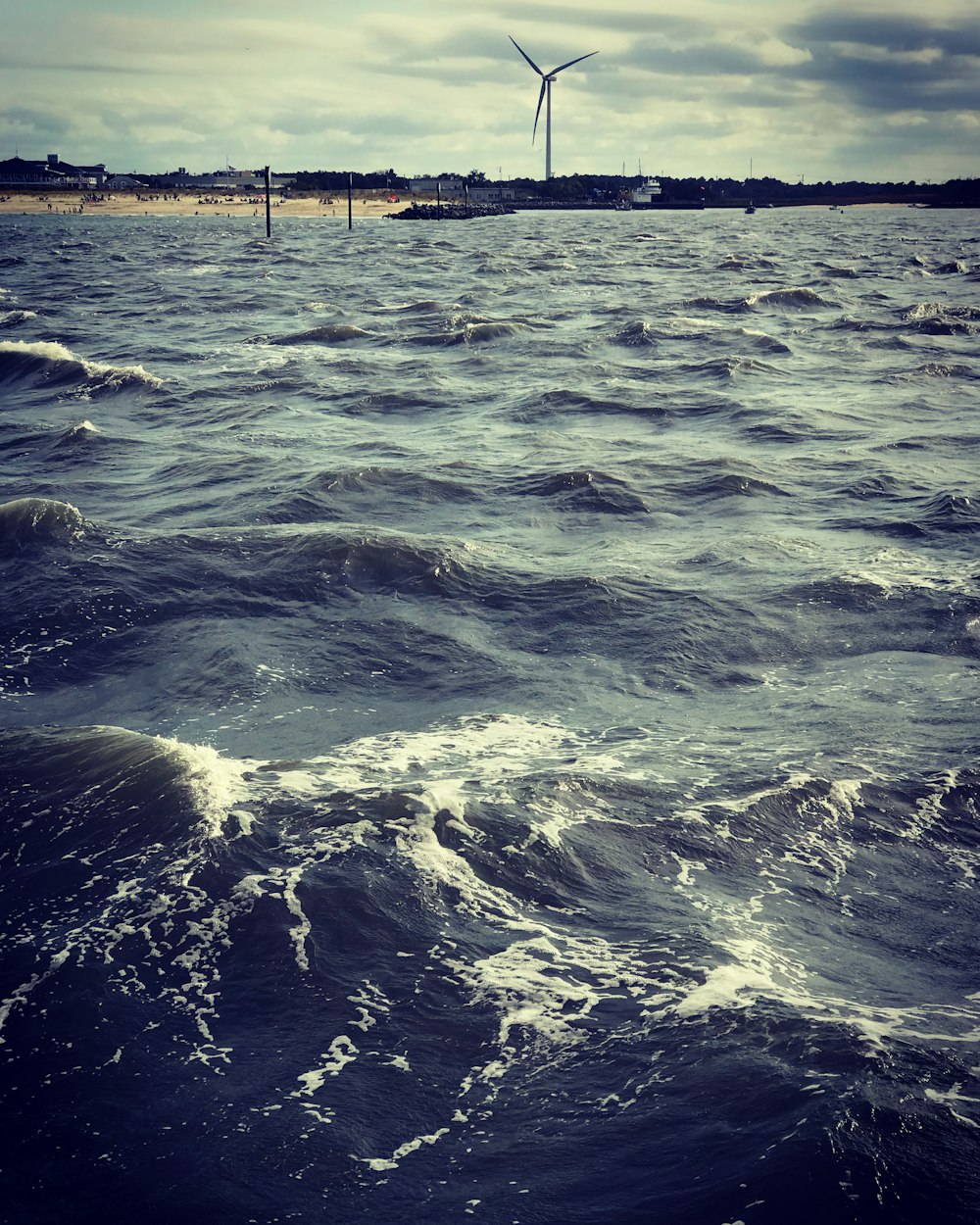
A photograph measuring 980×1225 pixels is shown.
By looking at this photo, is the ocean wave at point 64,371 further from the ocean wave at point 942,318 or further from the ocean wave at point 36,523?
the ocean wave at point 942,318

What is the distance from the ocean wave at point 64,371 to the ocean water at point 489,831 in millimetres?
7651

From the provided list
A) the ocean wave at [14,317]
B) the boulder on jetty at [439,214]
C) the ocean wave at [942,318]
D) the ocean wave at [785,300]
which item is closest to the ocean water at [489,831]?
the ocean wave at [942,318]

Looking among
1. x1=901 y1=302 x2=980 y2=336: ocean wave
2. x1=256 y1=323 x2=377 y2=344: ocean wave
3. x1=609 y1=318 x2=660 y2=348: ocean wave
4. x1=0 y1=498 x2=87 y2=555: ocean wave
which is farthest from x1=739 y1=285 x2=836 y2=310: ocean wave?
x1=0 y1=498 x2=87 y2=555: ocean wave

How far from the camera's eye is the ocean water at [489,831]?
5875 millimetres

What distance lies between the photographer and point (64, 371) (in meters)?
32.2

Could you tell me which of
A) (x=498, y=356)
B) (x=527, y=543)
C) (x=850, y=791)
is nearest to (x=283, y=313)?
(x=498, y=356)

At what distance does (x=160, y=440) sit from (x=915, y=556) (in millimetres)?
15555

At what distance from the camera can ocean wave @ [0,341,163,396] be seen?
3056 centimetres

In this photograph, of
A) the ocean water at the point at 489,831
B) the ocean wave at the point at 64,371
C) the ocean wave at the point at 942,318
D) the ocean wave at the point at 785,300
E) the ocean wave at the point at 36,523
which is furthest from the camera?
the ocean wave at the point at 785,300

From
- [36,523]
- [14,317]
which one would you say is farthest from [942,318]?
[36,523]

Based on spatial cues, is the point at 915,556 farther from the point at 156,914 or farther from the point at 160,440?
the point at 160,440

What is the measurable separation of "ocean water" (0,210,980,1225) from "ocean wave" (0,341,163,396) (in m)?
7.65

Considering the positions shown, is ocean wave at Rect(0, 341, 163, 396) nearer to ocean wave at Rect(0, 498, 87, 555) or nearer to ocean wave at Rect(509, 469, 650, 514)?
ocean wave at Rect(0, 498, 87, 555)

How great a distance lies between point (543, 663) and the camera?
1245 cm
